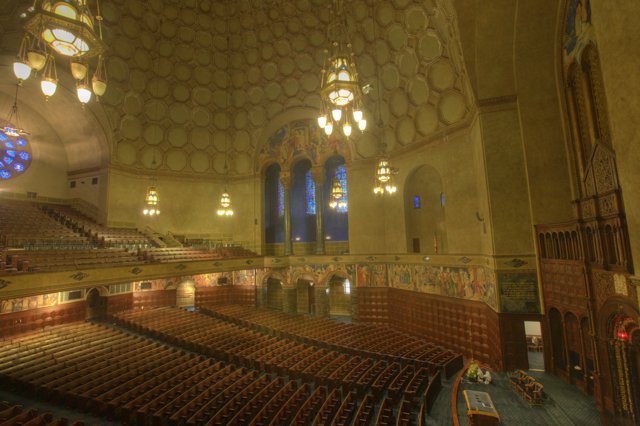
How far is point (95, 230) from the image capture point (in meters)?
17.7

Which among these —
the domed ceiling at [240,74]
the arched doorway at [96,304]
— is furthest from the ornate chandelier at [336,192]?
the arched doorway at [96,304]

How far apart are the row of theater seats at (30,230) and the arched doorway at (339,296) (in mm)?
13924

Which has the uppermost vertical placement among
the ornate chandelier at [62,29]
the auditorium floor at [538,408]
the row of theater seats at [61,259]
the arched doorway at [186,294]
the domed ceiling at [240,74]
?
the domed ceiling at [240,74]

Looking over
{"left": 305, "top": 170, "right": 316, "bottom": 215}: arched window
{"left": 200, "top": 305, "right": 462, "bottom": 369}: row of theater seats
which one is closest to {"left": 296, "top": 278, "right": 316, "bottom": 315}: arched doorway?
{"left": 200, "top": 305, "right": 462, "bottom": 369}: row of theater seats

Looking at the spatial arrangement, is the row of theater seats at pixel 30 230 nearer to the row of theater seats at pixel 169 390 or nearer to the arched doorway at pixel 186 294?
the row of theater seats at pixel 169 390

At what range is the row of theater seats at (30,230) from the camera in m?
14.4

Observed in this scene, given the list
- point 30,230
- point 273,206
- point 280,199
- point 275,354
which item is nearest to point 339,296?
point 273,206

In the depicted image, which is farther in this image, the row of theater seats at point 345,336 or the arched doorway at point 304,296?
the arched doorway at point 304,296

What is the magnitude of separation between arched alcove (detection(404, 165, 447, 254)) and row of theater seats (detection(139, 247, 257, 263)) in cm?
1011

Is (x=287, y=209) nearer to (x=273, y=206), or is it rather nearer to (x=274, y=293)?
(x=273, y=206)

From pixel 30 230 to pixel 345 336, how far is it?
615 inches

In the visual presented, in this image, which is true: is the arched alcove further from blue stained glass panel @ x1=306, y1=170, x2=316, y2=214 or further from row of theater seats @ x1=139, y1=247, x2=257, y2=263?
Answer: row of theater seats @ x1=139, y1=247, x2=257, y2=263

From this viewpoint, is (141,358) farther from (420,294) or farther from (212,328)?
(420,294)

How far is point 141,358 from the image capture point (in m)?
10.8
